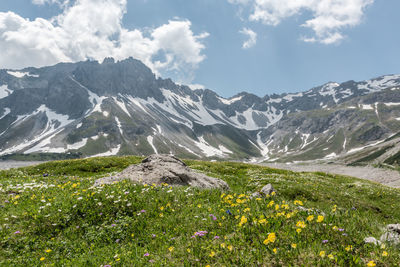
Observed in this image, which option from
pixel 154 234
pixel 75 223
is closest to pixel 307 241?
pixel 154 234

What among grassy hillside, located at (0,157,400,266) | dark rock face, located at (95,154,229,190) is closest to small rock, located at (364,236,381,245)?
grassy hillside, located at (0,157,400,266)

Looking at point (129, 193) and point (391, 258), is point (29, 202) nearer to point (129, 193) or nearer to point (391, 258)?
point (129, 193)

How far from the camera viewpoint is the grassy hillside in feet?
17.8

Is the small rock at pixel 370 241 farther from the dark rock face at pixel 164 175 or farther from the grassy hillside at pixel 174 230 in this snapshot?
the dark rock face at pixel 164 175

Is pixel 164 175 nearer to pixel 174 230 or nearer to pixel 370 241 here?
pixel 174 230

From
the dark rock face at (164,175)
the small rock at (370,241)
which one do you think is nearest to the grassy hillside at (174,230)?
the small rock at (370,241)

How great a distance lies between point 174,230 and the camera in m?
7.88

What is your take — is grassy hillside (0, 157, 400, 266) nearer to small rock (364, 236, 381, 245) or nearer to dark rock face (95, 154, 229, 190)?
small rock (364, 236, 381, 245)

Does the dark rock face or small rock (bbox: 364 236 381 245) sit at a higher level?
the dark rock face

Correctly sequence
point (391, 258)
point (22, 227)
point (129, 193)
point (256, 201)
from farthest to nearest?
1. point (129, 193)
2. point (22, 227)
3. point (256, 201)
4. point (391, 258)

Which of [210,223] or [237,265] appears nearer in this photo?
[237,265]

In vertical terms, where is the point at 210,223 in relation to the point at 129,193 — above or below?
below

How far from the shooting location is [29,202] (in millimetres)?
11562

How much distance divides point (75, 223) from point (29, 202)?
368cm
